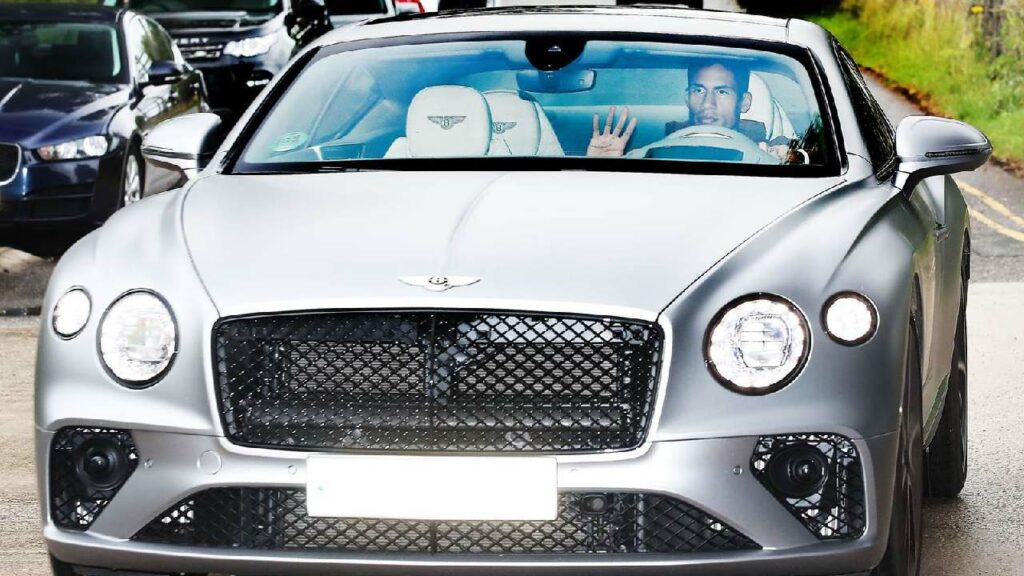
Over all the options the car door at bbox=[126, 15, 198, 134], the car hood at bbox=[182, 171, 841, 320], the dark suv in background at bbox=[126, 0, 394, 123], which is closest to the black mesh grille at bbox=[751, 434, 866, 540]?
the car hood at bbox=[182, 171, 841, 320]

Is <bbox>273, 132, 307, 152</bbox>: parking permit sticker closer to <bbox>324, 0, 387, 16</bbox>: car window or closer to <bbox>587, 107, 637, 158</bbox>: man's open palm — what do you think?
<bbox>587, 107, 637, 158</bbox>: man's open palm

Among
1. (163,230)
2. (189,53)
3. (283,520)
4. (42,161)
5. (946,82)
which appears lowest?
(946,82)

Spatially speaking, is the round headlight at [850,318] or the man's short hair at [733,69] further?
the man's short hair at [733,69]

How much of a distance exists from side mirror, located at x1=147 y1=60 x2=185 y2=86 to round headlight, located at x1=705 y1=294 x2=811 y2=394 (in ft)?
29.2

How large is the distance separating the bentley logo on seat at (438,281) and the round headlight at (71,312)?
Answer: 0.70m

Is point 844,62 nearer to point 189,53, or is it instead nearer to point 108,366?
point 108,366

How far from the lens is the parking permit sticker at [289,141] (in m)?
5.66

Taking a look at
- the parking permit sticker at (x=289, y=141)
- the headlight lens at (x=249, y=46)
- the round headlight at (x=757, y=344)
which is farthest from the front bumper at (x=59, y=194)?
the round headlight at (x=757, y=344)

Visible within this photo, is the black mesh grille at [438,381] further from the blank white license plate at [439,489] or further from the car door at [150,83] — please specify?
the car door at [150,83]

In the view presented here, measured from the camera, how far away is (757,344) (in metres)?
4.18

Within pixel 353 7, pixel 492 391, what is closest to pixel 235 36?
pixel 353 7

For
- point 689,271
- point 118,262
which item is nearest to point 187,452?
point 118,262

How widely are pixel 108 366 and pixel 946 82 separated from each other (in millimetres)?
19347

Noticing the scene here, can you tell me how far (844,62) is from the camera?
20.2 feet
